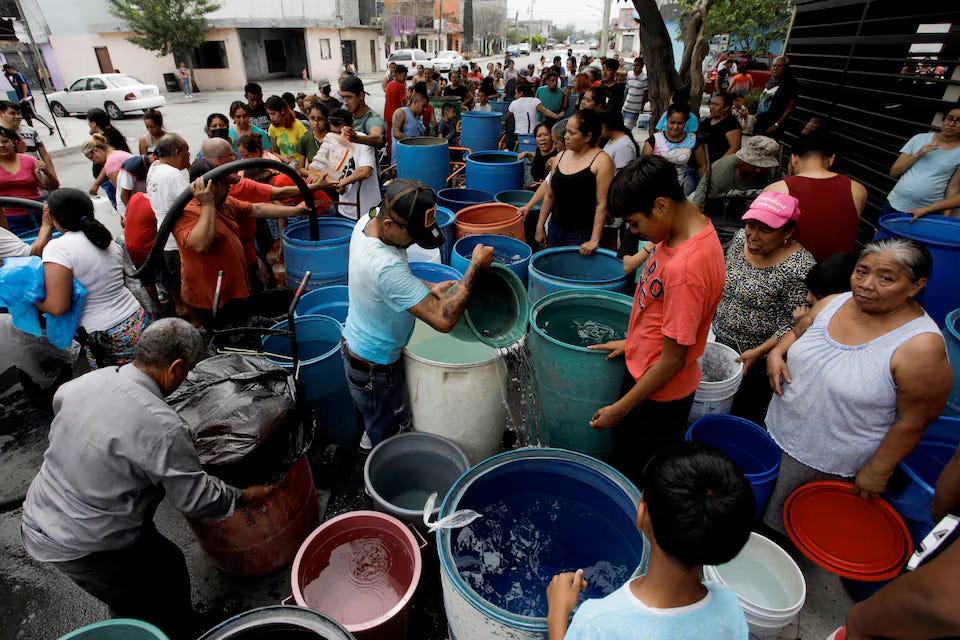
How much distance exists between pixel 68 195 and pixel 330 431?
2.12 m

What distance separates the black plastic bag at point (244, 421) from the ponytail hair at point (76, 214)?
133cm

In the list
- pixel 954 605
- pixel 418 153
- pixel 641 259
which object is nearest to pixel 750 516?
pixel 954 605

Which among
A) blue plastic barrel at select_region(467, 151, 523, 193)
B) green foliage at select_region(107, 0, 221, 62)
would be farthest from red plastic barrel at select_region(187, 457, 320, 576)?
green foliage at select_region(107, 0, 221, 62)

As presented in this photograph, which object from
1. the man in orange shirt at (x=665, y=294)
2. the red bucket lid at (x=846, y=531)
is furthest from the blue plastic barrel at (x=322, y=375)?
the red bucket lid at (x=846, y=531)

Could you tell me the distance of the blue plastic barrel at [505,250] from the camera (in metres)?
4.05

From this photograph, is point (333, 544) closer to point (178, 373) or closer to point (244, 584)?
point (244, 584)

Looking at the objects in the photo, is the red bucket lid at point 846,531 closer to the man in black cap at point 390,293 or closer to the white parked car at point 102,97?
the man in black cap at point 390,293

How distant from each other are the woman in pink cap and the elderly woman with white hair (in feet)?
1.07

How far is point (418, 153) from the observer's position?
→ 598 centimetres

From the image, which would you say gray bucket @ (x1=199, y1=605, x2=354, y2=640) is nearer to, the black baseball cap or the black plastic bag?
the black plastic bag

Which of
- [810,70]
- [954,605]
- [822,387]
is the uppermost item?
[810,70]

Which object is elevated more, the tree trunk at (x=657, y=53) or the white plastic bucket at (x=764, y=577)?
the tree trunk at (x=657, y=53)

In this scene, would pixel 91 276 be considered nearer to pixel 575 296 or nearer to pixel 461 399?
pixel 461 399

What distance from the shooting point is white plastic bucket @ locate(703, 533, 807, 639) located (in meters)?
2.17
